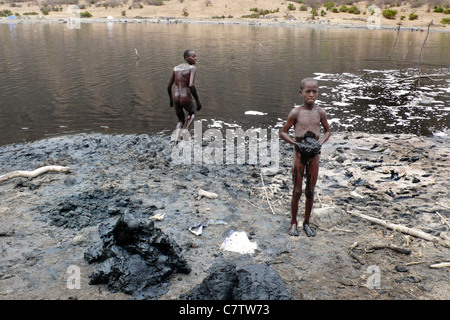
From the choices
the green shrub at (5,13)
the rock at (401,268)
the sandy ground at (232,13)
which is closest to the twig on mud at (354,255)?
the rock at (401,268)

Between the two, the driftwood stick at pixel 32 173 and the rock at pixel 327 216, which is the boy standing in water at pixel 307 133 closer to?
the rock at pixel 327 216

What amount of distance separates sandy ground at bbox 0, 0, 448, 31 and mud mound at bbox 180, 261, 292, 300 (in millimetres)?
53030

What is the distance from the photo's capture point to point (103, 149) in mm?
8242

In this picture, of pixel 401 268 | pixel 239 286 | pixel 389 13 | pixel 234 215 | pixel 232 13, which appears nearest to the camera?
pixel 239 286

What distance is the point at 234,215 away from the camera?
5426 millimetres

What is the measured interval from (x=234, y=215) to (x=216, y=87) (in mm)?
11118

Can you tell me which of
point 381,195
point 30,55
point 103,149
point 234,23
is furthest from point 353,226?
point 234,23

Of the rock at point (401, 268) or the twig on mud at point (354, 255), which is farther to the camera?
the twig on mud at point (354, 255)

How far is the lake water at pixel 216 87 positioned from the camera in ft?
35.8

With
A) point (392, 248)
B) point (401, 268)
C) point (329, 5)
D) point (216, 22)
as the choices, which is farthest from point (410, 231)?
point (329, 5)

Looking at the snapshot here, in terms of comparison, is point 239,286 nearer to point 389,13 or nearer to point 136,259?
point 136,259

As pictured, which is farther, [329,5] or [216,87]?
[329,5]

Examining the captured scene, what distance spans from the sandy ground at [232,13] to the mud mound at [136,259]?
5313 cm
